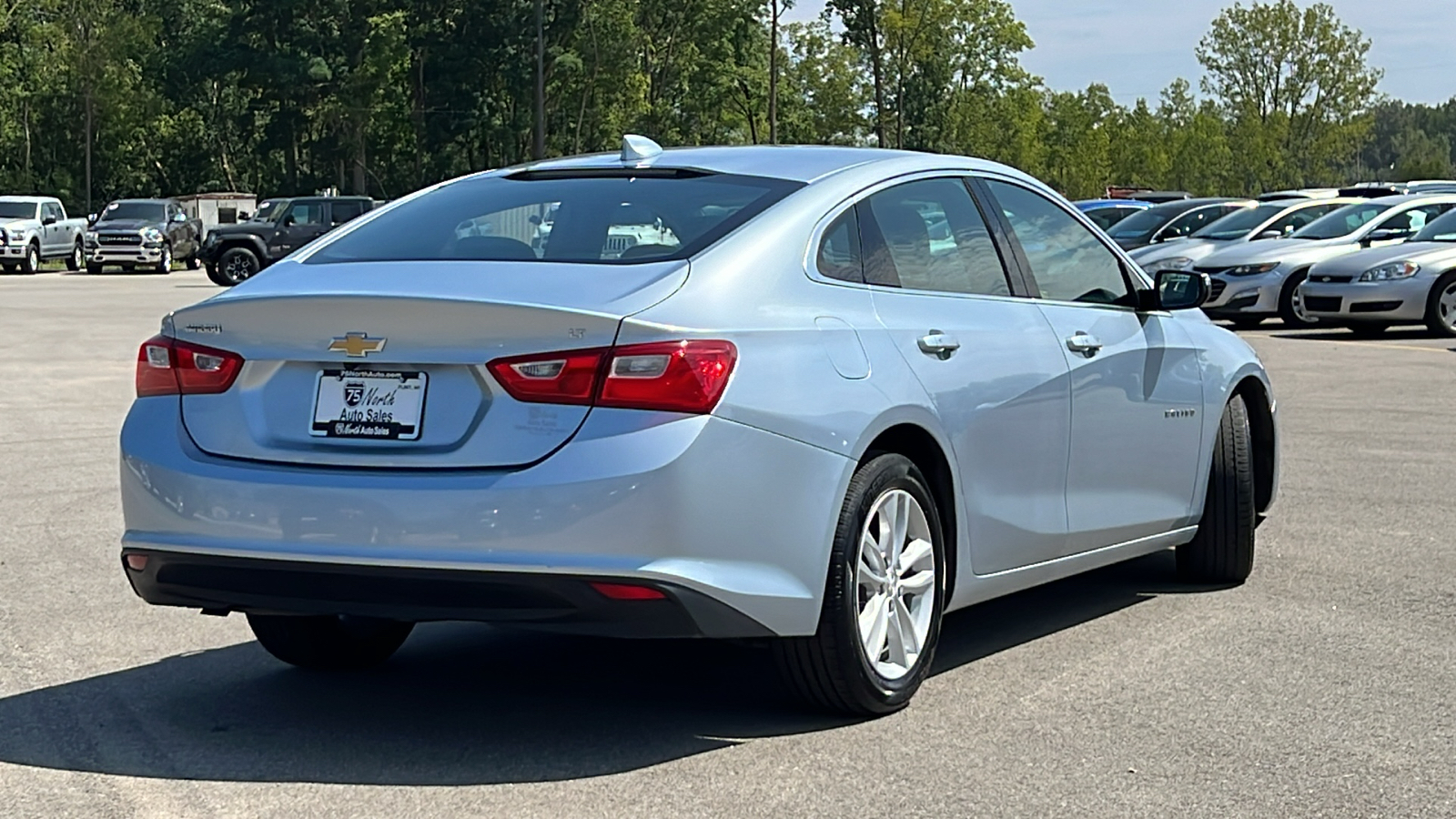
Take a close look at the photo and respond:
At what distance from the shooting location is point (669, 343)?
4.58 m

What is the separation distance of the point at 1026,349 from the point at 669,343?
5.40 ft

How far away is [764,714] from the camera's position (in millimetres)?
5277

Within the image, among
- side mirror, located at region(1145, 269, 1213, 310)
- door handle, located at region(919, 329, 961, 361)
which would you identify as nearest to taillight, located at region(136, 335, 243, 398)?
door handle, located at region(919, 329, 961, 361)

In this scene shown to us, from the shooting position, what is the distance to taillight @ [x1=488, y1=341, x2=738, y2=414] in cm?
454

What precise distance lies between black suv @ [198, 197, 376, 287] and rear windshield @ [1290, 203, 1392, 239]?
62.5 feet

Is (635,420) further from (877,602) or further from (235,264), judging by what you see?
(235,264)

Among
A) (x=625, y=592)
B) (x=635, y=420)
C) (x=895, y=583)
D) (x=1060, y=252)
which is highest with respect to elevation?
(x=1060, y=252)

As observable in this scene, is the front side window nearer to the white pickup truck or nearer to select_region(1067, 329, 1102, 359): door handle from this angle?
select_region(1067, 329, 1102, 359): door handle

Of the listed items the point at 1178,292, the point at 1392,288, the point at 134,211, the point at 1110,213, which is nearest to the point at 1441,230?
the point at 1392,288

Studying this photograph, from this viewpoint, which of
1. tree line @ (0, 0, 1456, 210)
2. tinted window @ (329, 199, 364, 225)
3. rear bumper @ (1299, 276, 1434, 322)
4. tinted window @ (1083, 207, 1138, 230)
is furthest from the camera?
tree line @ (0, 0, 1456, 210)

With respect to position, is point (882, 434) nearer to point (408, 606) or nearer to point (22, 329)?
point (408, 606)

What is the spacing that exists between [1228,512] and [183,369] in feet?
12.6

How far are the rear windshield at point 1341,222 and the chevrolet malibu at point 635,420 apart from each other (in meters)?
19.1

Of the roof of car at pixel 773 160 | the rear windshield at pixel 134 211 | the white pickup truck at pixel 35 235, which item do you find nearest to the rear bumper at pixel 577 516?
the roof of car at pixel 773 160
